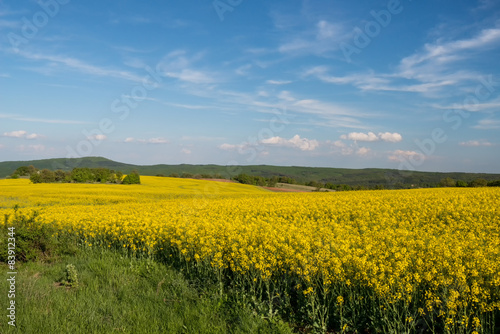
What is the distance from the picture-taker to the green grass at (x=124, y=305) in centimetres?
494

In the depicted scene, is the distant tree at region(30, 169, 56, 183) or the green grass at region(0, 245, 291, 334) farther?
the distant tree at region(30, 169, 56, 183)

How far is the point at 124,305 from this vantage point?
226 inches

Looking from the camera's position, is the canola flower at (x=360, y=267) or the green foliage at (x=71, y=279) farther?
the green foliage at (x=71, y=279)

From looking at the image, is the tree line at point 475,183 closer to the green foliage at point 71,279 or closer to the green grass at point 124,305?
the green grass at point 124,305

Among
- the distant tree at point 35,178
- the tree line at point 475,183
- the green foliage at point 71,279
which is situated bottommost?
the green foliage at point 71,279

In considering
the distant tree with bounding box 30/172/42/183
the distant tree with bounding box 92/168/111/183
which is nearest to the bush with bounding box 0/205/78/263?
the distant tree with bounding box 92/168/111/183

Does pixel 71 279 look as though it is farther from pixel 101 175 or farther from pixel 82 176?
pixel 82 176

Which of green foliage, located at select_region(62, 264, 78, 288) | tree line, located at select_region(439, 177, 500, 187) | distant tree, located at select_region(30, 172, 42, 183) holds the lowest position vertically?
green foliage, located at select_region(62, 264, 78, 288)

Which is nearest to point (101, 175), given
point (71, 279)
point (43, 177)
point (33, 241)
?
point (43, 177)

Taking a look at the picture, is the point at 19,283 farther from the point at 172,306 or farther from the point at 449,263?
the point at 449,263

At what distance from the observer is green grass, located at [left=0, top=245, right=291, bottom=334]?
4941 mm

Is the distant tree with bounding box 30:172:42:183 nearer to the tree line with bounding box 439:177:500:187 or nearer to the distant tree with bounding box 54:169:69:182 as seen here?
the distant tree with bounding box 54:169:69:182

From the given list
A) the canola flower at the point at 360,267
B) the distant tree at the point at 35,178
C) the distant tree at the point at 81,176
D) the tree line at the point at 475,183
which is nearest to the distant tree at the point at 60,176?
the distant tree at the point at 81,176

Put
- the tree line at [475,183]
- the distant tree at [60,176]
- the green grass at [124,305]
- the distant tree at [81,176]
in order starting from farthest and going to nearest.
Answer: the distant tree at [60,176] < the distant tree at [81,176] < the tree line at [475,183] < the green grass at [124,305]
